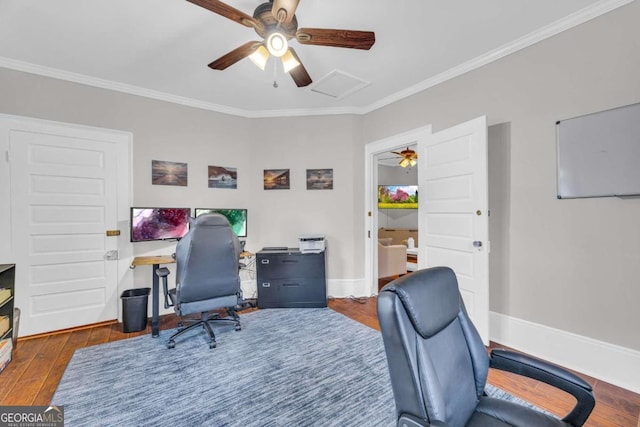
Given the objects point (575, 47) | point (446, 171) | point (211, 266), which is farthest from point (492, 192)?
point (211, 266)

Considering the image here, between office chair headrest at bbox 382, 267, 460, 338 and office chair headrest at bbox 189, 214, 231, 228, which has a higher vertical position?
office chair headrest at bbox 189, 214, 231, 228

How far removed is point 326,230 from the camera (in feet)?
13.1

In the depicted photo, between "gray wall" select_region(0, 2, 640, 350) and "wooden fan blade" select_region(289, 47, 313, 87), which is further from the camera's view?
"wooden fan blade" select_region(289, 47, 313, 87)

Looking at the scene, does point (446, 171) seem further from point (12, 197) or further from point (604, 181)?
point (12, 197)

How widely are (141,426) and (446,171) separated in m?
3.13

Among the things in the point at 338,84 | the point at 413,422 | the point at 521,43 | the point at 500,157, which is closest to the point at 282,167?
the point at 338,84

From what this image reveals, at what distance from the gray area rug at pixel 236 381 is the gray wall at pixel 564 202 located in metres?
0.95

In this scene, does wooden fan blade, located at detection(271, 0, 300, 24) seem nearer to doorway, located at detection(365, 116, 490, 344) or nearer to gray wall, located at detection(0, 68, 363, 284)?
doorway, located at detection(365, 116, 490, 344)

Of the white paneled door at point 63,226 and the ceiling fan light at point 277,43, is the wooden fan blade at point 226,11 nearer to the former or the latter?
the ceiling fan light at point 277,43

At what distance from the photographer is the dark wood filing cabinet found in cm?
348

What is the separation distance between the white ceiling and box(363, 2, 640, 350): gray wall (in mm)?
221

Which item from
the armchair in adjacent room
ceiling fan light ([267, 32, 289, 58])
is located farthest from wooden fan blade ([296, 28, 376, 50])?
the armchair in adjacent room

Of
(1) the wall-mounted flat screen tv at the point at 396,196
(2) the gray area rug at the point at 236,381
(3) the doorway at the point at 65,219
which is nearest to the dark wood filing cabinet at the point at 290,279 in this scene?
(2) the gray area rug at the point at 236,381

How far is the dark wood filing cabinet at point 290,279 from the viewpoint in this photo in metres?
3.48
